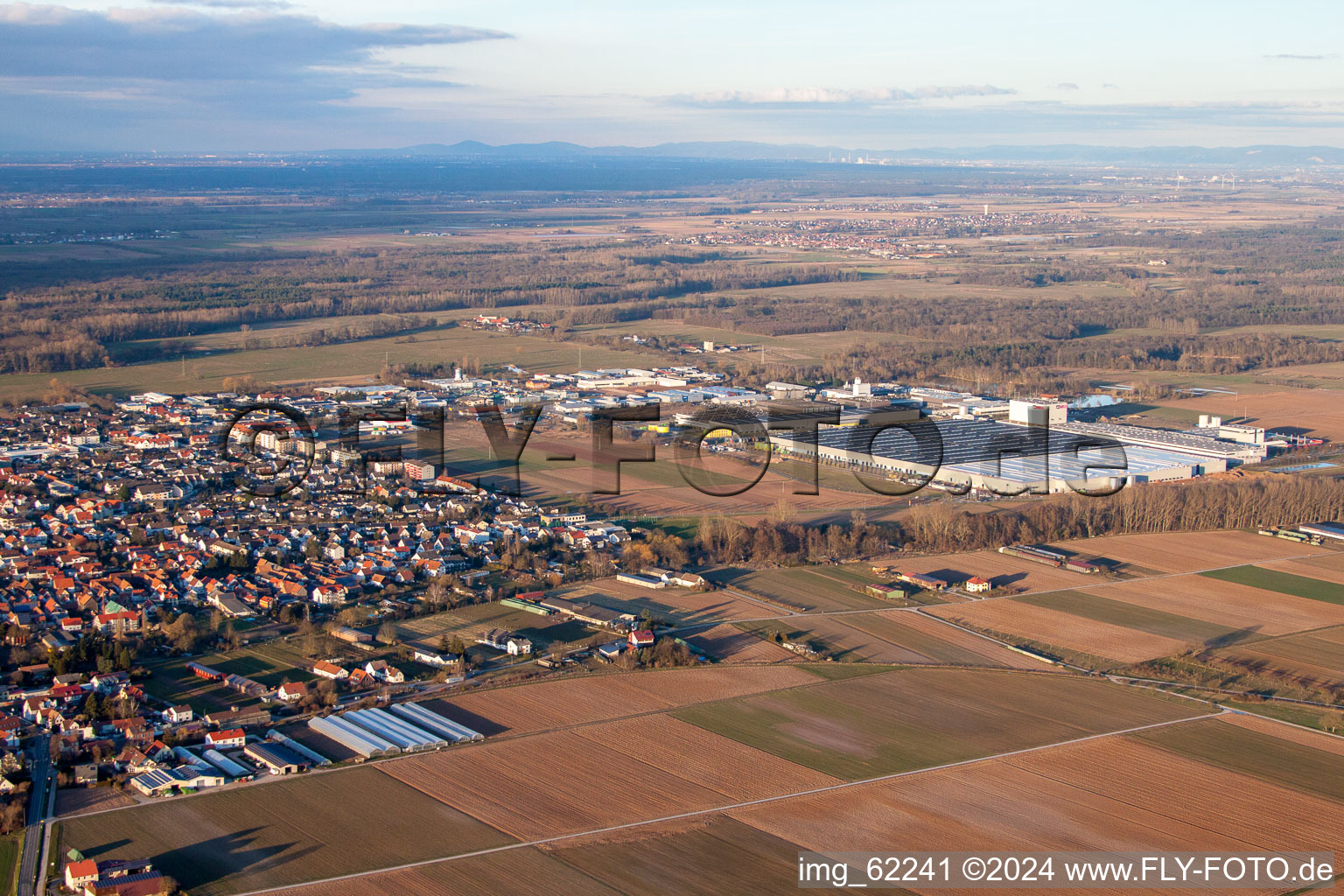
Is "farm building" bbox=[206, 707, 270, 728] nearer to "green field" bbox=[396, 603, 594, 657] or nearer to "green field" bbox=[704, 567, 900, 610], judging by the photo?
"green field" bbox=[396, 603, 594, 657]

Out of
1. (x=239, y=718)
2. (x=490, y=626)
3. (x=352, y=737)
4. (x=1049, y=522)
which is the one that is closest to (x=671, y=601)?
(x=490, y=626)

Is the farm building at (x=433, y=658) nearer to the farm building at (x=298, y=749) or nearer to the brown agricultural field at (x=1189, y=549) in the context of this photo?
the farm building at (x=298, y=749)

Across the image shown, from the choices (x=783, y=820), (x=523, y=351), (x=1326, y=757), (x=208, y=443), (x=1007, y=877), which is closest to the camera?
(x=1007, y=877)

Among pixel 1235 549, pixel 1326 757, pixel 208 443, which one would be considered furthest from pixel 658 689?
pixel 208 443

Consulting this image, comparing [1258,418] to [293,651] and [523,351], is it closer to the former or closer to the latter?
[523,351]

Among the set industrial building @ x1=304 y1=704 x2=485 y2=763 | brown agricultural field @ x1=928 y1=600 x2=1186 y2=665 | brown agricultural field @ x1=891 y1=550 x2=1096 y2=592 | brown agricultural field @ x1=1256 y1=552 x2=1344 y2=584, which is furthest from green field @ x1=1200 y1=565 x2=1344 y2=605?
industrial building @ x1=304 y1=704 x2=485 y2=763

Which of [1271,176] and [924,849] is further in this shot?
[1271,176]

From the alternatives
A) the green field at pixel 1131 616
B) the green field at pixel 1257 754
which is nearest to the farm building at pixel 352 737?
the green field at pixel 1257 754
